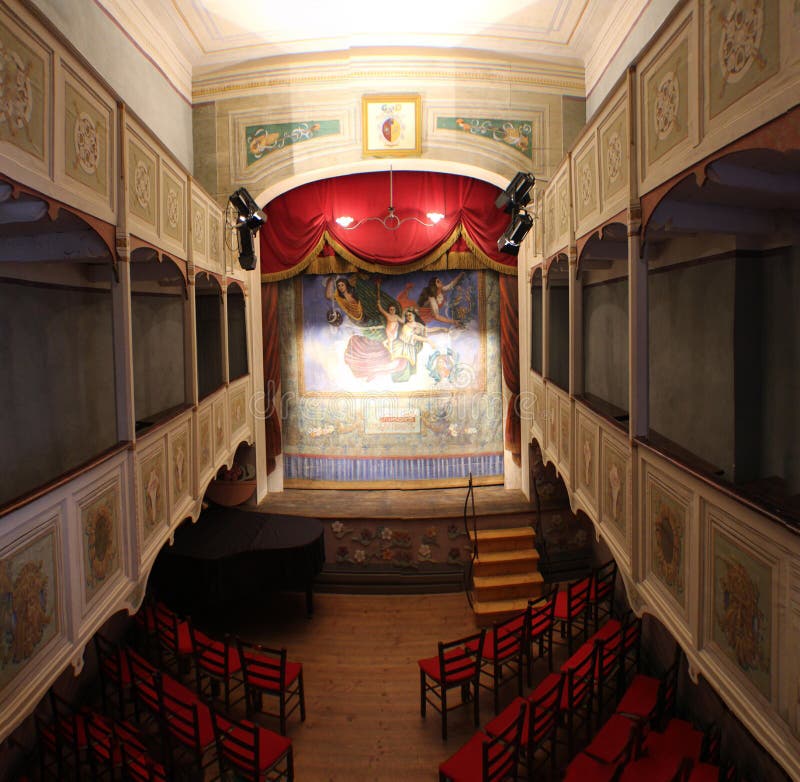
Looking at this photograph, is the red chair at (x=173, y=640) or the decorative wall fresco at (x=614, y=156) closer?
the decorative wall fresco at (x=614, y=156)

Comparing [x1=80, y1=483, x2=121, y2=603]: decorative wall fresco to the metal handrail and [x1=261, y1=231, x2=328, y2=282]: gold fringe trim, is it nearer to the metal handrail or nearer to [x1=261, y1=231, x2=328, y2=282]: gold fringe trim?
the metal handrail

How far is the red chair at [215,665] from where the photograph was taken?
5.79m

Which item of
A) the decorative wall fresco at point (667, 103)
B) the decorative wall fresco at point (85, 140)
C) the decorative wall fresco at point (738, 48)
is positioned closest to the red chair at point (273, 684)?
the decorative wall fresco at point (85, 140)

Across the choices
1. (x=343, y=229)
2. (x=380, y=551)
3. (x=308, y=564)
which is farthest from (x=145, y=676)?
(x=343, y=229)

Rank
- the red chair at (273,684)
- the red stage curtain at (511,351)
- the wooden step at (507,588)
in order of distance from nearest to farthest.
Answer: the red chair at (273,684) → the wooden step at (507,588) → the red stage curtain at (511,351)

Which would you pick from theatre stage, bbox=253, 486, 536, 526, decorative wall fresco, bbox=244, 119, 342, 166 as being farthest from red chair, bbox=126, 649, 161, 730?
decorative wall fresco, bbox=244, 119, 342, 166

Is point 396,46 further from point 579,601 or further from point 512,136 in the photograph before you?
point 579,601

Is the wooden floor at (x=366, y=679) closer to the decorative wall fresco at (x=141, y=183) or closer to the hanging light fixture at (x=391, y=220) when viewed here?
the decorative wall fresco at (x=141, y=183)

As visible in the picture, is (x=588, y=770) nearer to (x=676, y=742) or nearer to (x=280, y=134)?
(x=676, y=742)

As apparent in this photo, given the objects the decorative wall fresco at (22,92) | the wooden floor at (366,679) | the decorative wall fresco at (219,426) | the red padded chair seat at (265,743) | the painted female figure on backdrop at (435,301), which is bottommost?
the wooden floor at (366,679)

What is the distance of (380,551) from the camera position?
28.5 feet

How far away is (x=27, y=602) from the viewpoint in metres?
2.94

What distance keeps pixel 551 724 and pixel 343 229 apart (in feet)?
23.9

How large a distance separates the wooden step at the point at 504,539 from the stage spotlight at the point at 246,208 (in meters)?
5.24
